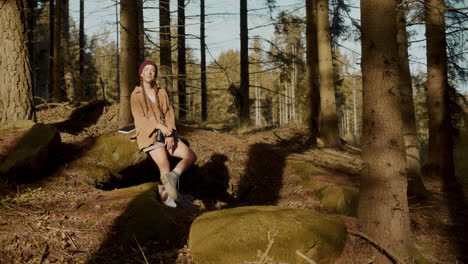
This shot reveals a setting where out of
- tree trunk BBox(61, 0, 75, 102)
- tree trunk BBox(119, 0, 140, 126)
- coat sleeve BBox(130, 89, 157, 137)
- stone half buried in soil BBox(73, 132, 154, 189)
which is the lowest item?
stone half buried in soil BBox(73, 132, 154, 189)

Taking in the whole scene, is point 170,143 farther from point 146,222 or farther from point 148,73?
point 146,222

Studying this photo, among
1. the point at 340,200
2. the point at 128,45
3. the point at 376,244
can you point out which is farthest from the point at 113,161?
the point at 376,244

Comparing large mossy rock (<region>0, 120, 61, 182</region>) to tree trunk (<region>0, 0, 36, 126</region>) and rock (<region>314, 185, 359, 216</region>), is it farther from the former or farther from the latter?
rock (<region>314, 185, 359, 216</region>)

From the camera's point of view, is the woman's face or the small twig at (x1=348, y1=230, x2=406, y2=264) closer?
the small twig at (x1=348, y1=230, x2=406, y2=264)

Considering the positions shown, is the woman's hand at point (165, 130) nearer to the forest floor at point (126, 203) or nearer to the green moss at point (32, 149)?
the forest floor at point (126, 203)

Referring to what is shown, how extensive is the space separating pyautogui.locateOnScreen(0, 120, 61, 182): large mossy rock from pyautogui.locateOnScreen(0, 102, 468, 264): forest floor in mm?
167

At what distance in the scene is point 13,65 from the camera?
17.8 feet

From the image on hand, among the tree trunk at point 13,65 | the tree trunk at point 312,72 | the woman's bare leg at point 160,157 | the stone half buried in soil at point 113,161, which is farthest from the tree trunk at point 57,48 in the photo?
the woman's bare leg at point 160,157

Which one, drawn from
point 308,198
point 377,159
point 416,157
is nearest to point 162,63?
point 308,198

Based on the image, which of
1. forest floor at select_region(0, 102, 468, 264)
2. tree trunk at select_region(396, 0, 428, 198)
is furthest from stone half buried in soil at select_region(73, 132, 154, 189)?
tree trunk at select_region(396, 0, 428, 198)

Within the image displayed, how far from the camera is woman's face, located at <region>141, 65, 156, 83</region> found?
5164 mm

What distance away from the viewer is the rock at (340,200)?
19.3 ft

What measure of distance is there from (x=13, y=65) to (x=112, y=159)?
7.21 ft

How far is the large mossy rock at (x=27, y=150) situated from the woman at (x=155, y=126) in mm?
1301
